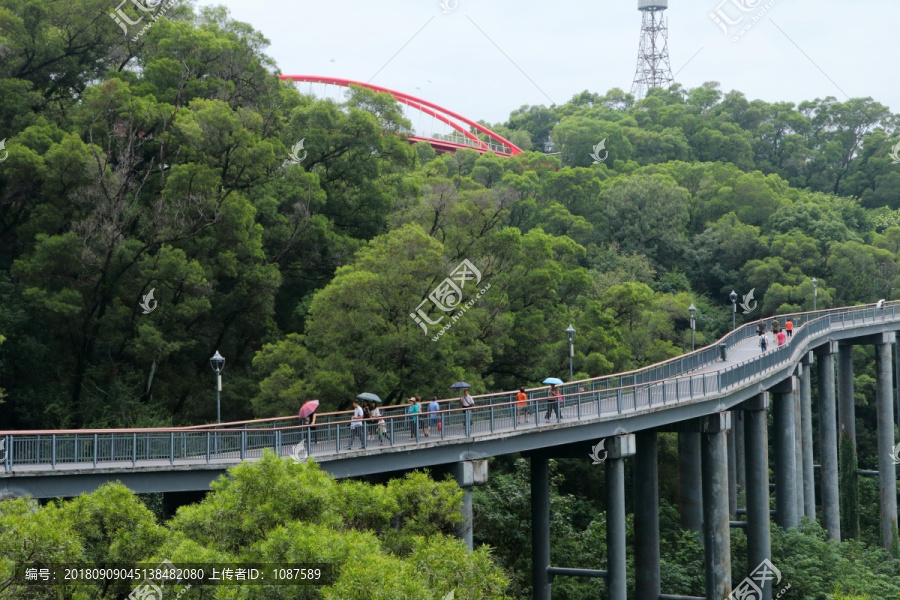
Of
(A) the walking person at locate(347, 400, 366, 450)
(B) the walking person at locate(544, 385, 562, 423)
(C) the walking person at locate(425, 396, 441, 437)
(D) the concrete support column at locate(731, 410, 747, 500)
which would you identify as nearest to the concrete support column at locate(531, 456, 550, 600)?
(B) the walking person at locate(544, 385, 562, 423)

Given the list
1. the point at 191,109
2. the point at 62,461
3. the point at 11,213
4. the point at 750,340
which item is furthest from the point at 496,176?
the point at 62,461

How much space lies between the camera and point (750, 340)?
51.3m

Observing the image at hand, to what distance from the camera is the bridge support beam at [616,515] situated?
108 ft

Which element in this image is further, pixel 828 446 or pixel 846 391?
pixel 846 391

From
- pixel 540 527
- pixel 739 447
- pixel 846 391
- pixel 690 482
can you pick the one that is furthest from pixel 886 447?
pixel 540 527

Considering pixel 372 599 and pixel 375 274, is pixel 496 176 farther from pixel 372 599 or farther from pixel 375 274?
pixel 372 599

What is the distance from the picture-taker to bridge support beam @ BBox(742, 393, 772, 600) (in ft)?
128

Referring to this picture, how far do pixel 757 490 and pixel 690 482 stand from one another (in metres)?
3.36

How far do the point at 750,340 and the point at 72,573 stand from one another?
132ft

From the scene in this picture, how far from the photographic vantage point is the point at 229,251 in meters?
42.2

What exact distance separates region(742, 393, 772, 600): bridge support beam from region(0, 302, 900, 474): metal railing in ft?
10.3

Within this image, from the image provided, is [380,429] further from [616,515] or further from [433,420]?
[616,515]

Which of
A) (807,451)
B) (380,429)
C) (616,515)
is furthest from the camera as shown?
(807,451)

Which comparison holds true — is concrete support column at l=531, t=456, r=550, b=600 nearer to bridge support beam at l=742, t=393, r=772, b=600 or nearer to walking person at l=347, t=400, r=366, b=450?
bridge support beam at l=742, t=393, r=772, b=600
